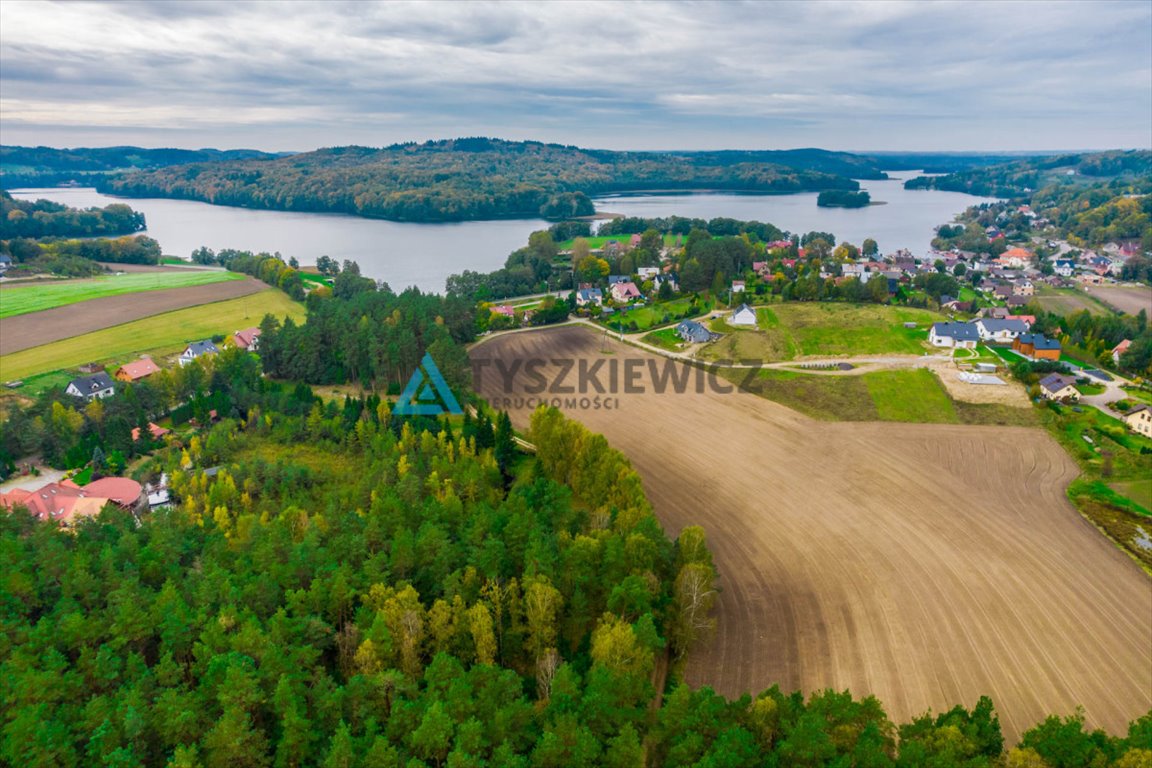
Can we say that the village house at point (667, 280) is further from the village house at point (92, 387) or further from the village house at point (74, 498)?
the village house at point (74, 498)

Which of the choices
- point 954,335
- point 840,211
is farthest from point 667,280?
point 840,211

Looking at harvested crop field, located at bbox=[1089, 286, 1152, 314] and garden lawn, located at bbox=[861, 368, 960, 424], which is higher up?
harvested crop field, located at bbox=[1089, 286, 1152, 314]

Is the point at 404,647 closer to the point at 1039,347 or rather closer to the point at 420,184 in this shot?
the point at 1039,347

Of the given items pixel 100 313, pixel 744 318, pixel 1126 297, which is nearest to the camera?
pixel 100 313

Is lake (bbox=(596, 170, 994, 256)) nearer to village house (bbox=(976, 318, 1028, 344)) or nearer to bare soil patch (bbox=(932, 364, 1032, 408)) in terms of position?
village house (bbox=(976, 318, 1028, 344))

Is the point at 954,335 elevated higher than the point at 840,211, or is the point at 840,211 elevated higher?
the point at 840,211

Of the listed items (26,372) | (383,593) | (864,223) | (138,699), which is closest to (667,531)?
(383,593)

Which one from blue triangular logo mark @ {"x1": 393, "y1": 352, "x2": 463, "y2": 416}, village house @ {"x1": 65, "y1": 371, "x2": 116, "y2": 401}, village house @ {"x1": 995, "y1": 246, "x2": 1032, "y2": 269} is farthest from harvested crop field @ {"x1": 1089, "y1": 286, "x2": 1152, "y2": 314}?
village house @ {"x1": 65, "y1": 371, "x2": 116, "y2": 401}

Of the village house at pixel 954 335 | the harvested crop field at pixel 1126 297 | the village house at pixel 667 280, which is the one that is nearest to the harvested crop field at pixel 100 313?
the village house at pixel 667 280
